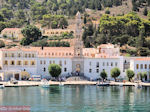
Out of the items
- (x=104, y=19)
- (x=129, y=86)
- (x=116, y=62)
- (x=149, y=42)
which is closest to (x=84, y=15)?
(x=104, y=19)

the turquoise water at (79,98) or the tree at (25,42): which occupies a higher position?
the tree at (25,42)

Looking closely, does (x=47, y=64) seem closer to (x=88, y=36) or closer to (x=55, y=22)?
(x=88, y=36)

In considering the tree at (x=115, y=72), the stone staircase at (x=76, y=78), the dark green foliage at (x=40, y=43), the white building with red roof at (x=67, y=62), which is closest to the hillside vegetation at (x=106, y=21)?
the dark green foliage at (x=40, y=43)

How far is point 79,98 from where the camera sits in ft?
279

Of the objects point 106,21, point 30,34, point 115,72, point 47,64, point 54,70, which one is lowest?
point 115,72

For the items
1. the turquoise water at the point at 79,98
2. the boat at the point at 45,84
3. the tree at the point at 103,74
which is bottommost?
the turquoise water at the point at 79,98

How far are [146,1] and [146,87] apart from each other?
89922mm

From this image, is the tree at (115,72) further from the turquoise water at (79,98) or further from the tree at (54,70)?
the tree at (54,70)

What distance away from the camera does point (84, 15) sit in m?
175

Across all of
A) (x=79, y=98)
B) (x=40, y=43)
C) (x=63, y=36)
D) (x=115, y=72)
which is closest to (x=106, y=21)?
(x=63, y=36)

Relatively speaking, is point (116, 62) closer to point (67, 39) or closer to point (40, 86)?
point (40, 86)

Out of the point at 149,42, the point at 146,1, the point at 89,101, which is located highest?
the point at 146,1

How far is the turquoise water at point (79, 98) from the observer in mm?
74250

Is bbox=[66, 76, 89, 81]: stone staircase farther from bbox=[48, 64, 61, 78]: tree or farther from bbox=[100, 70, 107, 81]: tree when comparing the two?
bbox=[100, 70, 107, 81]: tree
